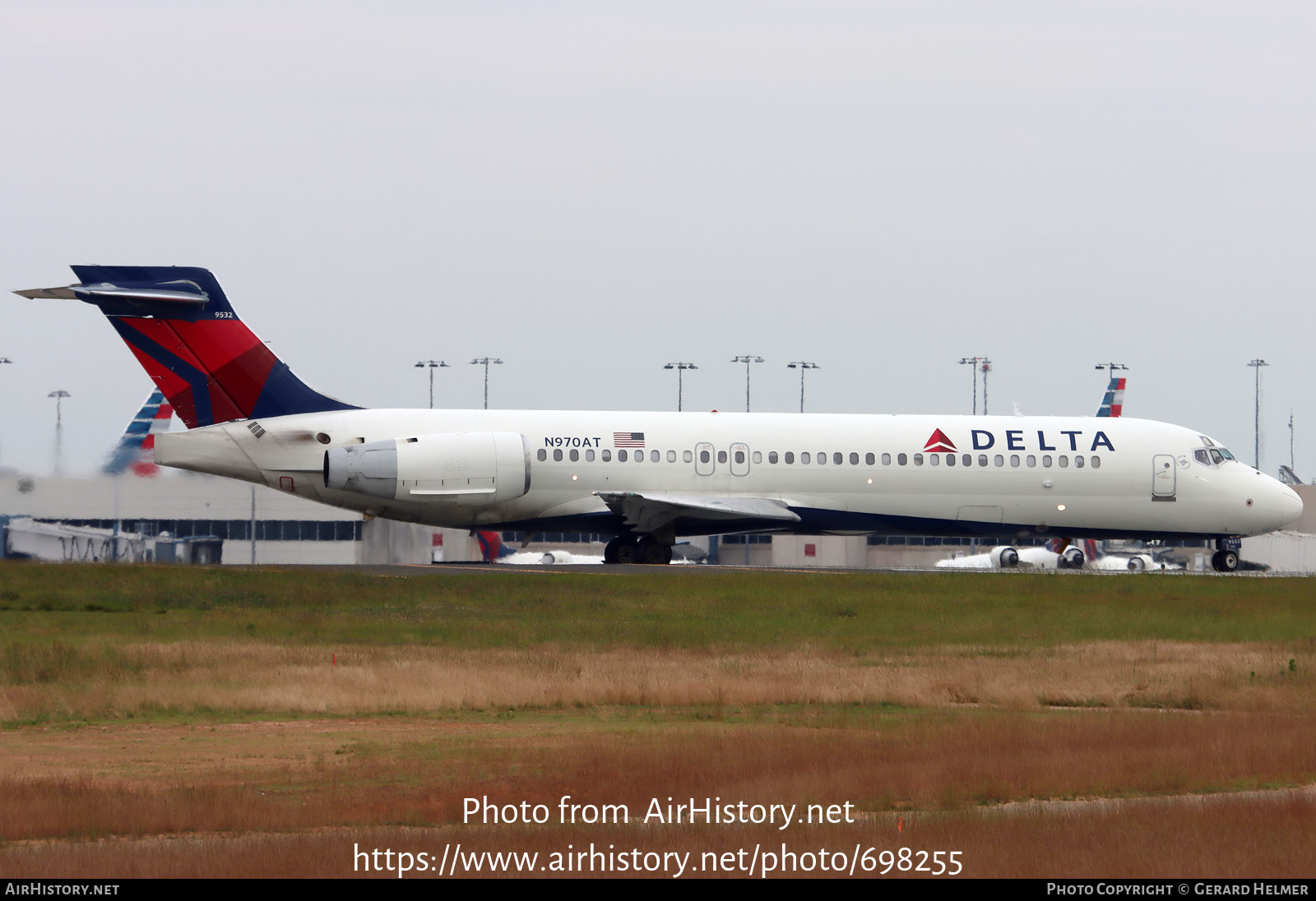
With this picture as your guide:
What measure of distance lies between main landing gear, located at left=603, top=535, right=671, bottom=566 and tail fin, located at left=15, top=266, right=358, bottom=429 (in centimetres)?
944

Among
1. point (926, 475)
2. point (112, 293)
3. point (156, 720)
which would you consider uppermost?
point (112, 293)

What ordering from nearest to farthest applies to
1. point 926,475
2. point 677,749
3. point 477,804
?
point 477,804, point 677,749, point 926,475

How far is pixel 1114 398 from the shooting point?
318 feet

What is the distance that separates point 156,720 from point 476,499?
68.0ft

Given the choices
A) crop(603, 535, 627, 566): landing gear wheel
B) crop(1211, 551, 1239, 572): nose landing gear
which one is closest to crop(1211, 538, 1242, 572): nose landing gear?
crop(1211, 551, 1239, 572): nose landing gear

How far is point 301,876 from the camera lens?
9.77 meters

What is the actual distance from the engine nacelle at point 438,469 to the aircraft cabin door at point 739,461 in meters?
5.29

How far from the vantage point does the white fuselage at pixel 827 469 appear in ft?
127

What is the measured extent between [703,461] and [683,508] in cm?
160

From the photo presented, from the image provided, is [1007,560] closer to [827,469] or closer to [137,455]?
[827,469]

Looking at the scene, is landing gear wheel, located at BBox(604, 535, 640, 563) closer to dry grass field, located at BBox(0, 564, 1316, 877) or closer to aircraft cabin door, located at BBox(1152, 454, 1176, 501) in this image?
dry grass field, located at BBox(0, 564, 1316, 877)

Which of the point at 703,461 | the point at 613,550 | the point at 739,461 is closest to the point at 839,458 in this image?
the point at 739,461
